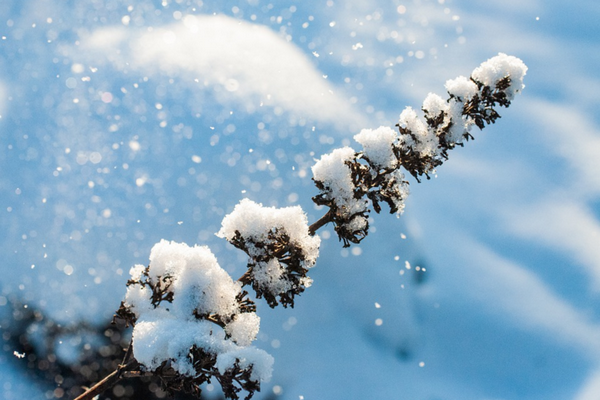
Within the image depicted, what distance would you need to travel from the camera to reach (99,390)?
359 cm

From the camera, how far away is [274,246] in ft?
12.8

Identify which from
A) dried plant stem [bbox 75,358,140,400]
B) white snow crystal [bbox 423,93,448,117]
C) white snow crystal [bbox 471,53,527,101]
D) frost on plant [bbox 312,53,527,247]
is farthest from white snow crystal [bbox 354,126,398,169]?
dried plant stem [bbox 75,358,140,400]

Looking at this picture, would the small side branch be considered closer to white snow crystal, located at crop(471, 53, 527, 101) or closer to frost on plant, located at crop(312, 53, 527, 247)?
frost on plant, located at crop(312, 53, 527, 247)

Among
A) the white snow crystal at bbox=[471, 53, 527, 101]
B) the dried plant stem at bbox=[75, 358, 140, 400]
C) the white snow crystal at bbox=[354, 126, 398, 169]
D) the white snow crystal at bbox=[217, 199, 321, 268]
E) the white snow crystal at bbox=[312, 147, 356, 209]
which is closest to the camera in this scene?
the dried plant stem at bbox=[75, 358, 140, 400]

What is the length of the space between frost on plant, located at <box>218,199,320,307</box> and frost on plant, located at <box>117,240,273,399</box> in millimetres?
238

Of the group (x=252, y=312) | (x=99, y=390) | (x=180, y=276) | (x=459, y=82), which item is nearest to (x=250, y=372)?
(x=252, y=312)

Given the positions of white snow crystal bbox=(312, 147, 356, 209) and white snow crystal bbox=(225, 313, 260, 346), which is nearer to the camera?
white snow crystal bbox=(225, 313, 260, 346)

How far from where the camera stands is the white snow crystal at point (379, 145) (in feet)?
14.3

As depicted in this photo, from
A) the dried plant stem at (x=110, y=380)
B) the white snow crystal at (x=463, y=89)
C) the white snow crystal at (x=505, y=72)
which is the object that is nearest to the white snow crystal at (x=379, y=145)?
the white snow crystal at (x=463, y=89)

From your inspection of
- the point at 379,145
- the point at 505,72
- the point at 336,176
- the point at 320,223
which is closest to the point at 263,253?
the point at 320,223

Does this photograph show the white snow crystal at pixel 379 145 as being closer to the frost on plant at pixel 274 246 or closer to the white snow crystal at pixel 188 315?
the frost on plant at pixel 274 246

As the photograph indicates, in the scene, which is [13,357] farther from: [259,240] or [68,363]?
[259,240]

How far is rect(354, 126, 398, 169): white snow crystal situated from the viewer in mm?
4359

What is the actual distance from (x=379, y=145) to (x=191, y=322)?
104 inches
